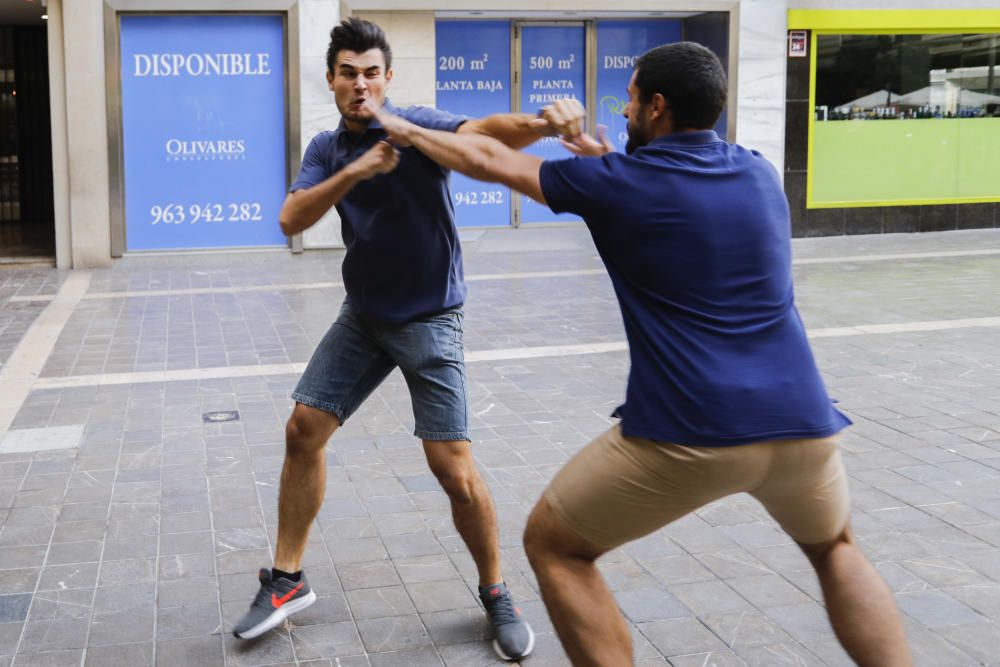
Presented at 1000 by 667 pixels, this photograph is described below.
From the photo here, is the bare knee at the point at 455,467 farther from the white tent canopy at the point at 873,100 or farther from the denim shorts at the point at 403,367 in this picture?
the white tent canopy at the point at 873,100

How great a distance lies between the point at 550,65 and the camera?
15.5m

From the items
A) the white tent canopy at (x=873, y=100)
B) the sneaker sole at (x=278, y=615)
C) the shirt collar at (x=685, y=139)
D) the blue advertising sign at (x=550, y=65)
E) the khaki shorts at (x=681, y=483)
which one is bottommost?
the sneaker sole at (x=278, y=615)

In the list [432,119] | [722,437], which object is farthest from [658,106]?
[432,119]

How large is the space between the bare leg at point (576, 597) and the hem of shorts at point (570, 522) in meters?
0.01

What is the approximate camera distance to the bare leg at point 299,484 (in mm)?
3748

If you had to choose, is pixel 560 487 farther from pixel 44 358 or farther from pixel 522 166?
pixel 44 358

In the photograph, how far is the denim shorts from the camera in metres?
3.68

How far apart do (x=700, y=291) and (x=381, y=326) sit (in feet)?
4.20

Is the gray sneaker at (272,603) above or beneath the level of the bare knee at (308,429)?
beneath

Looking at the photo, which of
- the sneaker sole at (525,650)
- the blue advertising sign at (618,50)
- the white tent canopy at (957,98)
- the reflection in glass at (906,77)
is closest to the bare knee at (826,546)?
the sneaker sole at (525,650)

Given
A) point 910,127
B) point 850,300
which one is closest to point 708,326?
point 850,300

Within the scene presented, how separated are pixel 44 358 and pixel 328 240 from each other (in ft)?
19.9

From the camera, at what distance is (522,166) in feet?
9.35

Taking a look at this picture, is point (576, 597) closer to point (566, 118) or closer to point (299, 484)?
point (566, 118)
